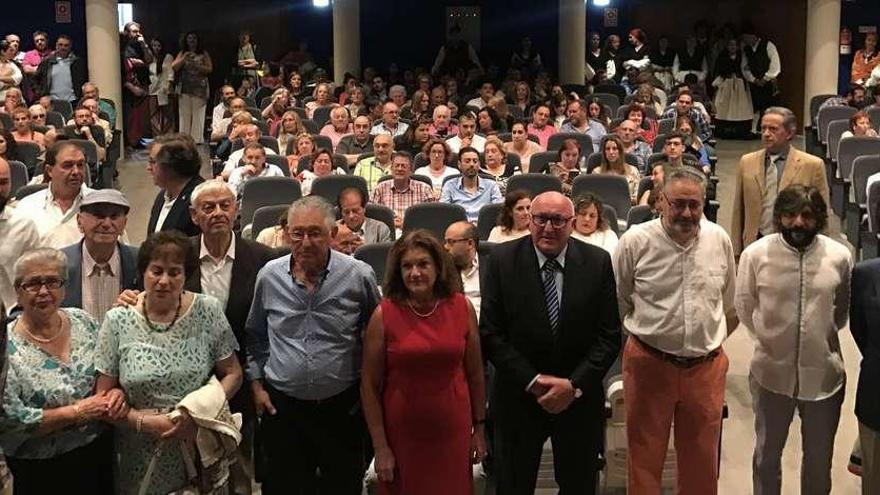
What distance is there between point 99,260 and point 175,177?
54cm

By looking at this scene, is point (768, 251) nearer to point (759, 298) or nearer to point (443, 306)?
point (759, 298)

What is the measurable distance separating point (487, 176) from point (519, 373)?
16.1 ft

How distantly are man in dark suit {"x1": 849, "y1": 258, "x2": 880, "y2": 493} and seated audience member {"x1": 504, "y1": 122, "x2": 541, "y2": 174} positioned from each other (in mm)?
6075

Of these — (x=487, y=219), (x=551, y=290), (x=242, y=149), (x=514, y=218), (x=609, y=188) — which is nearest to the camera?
(x=551, y=290)

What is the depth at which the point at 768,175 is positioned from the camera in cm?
601

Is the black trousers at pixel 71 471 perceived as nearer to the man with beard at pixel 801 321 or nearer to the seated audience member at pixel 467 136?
the man with beard at pixel 801 321

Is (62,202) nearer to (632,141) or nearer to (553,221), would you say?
(553,221)

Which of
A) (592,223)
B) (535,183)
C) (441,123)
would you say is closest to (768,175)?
(592,223)

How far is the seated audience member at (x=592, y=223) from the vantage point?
20.5 feet

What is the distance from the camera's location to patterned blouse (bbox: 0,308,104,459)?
3.26 metres

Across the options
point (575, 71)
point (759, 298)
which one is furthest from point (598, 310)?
point (575, 71)

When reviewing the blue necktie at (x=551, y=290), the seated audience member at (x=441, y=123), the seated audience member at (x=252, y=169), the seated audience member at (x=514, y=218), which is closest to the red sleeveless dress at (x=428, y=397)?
the blue necktie at (x=551, y=290)

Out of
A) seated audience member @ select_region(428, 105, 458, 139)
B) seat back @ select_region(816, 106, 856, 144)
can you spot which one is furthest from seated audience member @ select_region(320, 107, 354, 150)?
seat back @ select_region(816, 106, 856, 144)

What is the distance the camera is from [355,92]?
12.8m
